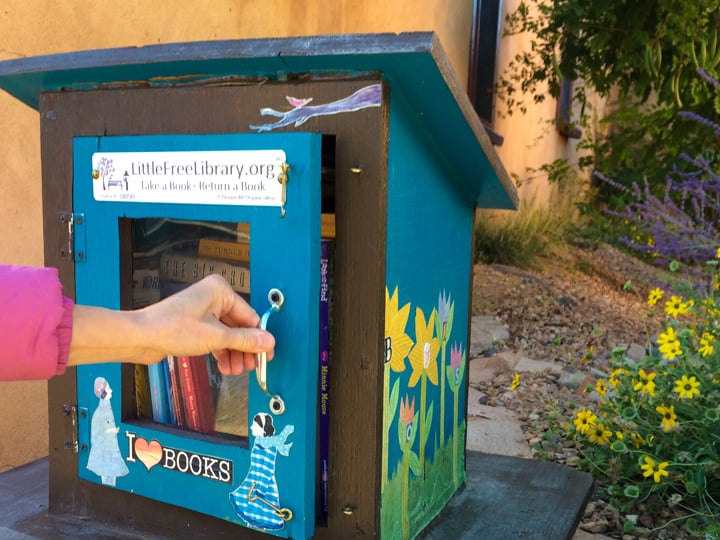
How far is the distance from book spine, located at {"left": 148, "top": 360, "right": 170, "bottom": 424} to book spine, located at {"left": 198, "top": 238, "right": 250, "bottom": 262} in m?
0.26

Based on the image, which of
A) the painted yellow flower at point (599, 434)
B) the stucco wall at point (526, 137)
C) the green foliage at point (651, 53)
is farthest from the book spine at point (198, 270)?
the stucco wall at point (526, 137)

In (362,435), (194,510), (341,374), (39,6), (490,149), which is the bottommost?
(194,510)

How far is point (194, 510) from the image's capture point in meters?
1.40

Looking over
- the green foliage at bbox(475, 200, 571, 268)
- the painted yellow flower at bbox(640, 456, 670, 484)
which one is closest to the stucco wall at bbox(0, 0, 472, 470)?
the painted yellow flower at bbox(640, 456, 670, 484)

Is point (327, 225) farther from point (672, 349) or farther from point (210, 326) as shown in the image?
point (672, 349)

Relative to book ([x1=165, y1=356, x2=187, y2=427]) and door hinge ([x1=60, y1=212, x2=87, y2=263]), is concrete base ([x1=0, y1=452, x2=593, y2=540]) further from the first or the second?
door hinge ([x1=60, y1=212, x2=87, y2=263])

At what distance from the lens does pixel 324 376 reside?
52.1 inches

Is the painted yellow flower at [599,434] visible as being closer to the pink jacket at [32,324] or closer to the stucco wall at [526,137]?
the pink jacket at [32,324]

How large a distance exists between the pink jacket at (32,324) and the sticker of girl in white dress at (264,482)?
466 mm

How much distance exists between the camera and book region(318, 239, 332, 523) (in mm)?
1296

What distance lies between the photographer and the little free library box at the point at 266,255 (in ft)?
4.06

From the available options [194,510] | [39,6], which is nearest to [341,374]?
[194,510]

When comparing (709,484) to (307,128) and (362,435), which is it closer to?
(362,435)

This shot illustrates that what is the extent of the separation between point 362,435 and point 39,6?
6.15ft
